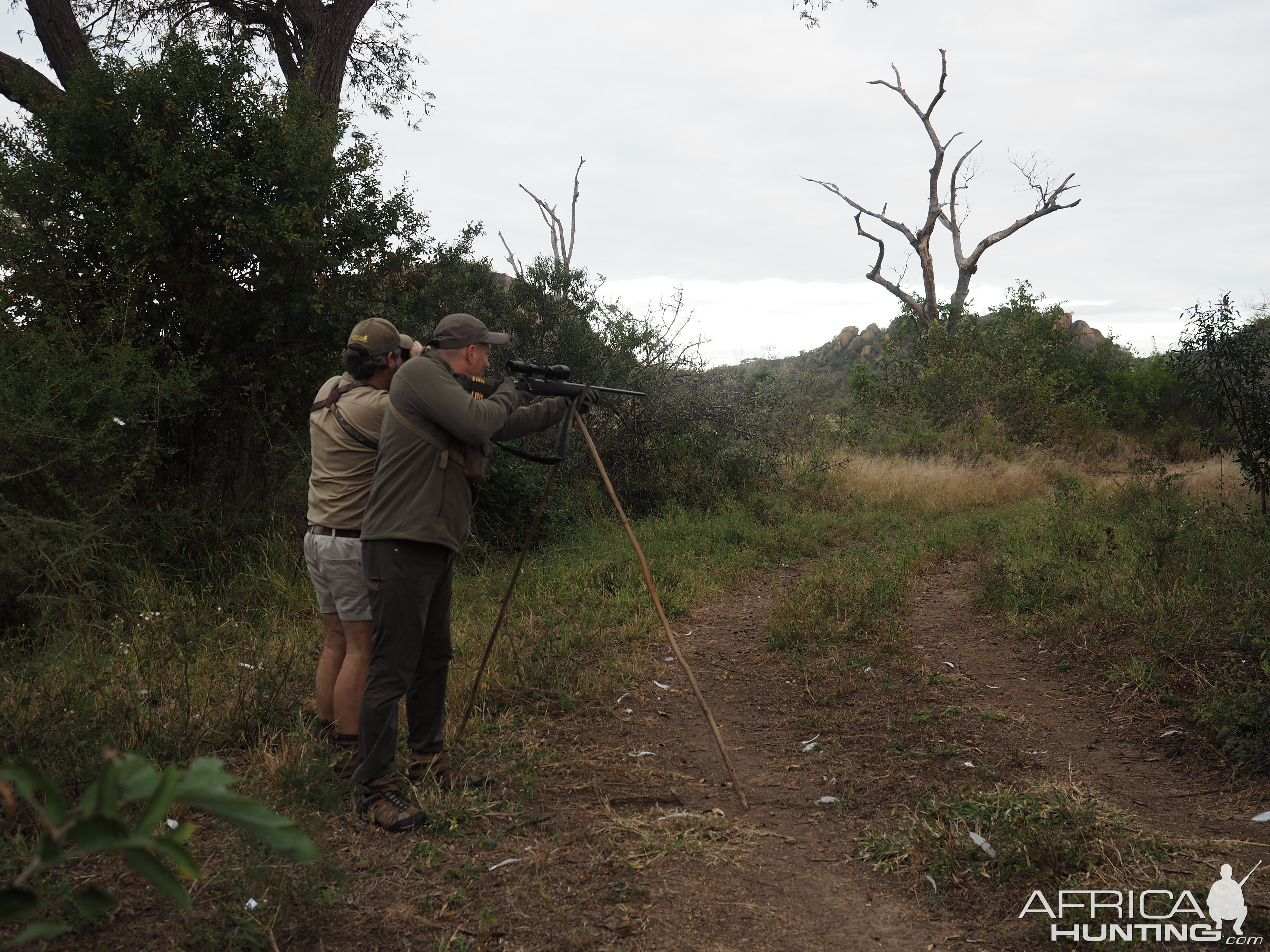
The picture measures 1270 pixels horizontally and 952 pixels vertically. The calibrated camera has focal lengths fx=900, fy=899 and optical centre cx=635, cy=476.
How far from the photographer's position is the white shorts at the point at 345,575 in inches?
162

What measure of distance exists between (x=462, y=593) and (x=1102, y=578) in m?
4.97

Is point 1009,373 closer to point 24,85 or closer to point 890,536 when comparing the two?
point 890,536

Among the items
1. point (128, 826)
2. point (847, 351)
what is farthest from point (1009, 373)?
point (847, 351)

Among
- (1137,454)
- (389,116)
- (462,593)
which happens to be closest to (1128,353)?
(1137,454)

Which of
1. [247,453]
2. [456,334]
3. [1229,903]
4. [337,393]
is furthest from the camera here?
[247,453]

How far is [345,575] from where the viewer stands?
4.12 meters

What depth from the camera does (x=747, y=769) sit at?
465 cm

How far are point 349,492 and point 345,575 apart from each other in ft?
1.26

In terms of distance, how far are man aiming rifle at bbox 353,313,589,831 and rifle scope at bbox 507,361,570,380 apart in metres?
0.20

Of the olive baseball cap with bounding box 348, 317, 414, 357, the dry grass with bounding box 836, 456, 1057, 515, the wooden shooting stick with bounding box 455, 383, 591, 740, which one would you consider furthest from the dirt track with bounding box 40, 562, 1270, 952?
the dry grass with bounding box 836, 456, 1057, 515

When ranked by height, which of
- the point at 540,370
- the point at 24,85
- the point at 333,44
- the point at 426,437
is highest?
the point at 333,44

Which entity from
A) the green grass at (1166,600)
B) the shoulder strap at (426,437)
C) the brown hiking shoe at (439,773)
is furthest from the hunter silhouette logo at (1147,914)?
the shoulder strap at (426,437)

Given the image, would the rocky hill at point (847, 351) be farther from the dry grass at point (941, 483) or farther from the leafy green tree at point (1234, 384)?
the leafy green tree at point (1234, 384)

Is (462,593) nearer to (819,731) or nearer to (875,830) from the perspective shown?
(819,731)
